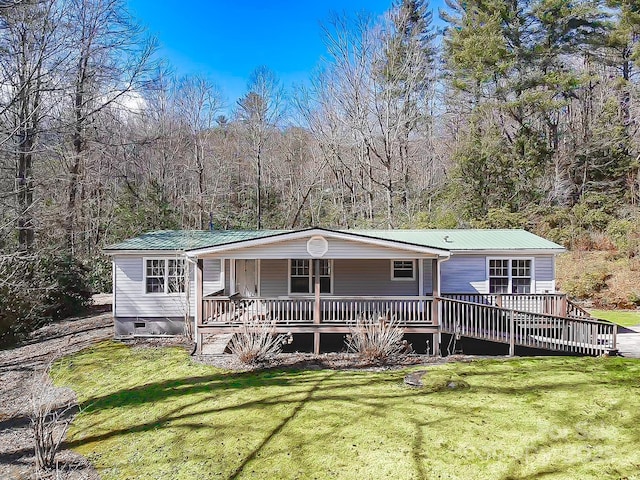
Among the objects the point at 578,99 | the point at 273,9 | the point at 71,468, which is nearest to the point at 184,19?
the point at 273,9

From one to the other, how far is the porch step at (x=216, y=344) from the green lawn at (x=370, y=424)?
4.91 feet

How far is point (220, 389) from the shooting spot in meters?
8.29

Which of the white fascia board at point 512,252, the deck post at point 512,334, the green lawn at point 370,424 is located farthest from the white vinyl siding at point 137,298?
the deck post at point 512,334

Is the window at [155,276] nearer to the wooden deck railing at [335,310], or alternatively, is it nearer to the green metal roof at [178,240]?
the green metal roof at [178,240]

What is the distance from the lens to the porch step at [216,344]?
36.1ft

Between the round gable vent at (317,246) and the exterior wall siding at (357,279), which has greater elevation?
the round gable vent at (317,246)

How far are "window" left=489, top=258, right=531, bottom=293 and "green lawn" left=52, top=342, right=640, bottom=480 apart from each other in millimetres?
4842

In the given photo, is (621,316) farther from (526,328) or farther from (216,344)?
(216,344)

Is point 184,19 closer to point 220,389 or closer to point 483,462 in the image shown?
point 220,389

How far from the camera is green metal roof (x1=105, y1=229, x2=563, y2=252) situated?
14000mm

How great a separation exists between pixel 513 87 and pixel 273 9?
15.4 meters

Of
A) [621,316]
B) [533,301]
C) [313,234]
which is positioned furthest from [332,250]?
[621,316]

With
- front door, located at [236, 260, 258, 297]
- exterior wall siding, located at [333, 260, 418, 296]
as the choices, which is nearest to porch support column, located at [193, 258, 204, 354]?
front door, located at [236, 260, 258, 297]

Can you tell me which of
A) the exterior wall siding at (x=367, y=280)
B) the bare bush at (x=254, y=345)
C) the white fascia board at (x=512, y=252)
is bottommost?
the bare bush at (x=254, y=345)
